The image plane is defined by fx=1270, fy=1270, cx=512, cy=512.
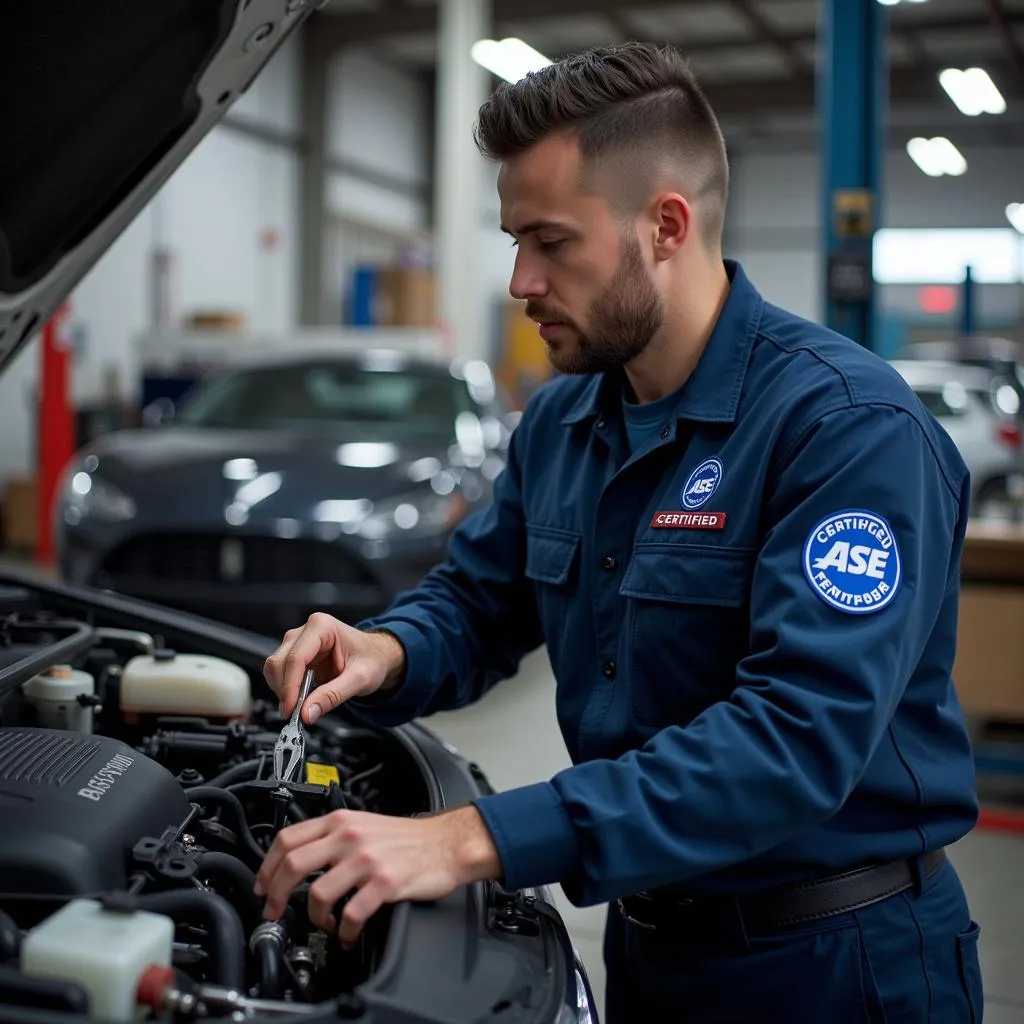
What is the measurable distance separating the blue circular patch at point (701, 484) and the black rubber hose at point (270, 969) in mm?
565

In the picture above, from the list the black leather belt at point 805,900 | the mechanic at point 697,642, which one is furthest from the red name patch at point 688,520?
the black leather belt at point 805,900

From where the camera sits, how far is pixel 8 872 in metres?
1.03

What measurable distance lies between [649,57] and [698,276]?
0.77ft

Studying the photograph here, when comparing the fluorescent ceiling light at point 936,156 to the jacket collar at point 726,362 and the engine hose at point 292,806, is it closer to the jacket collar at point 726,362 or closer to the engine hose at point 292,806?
the jacket collar at point 726,362

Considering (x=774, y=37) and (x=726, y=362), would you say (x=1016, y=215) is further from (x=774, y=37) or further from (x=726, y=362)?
(x=726, y=362)

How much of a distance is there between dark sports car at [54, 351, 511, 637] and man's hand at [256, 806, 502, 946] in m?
2.74

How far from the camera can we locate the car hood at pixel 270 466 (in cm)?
390

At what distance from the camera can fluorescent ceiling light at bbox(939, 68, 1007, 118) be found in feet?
36.1

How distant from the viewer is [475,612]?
62.3 inches

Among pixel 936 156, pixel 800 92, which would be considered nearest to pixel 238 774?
pixel 800 92

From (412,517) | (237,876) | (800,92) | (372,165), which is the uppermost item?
(800,92)

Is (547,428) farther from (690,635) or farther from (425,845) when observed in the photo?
(425,845)

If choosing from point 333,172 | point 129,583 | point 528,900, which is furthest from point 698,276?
point 333,172

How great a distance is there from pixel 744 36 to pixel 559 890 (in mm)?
11875
